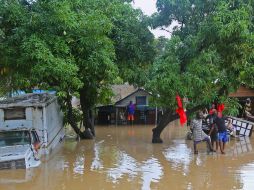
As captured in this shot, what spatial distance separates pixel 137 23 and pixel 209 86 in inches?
181

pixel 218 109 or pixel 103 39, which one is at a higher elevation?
pixel 103 39

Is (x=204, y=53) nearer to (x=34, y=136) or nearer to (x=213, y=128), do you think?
(x=213, y=128)

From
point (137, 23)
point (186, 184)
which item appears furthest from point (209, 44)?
point (186, 184)

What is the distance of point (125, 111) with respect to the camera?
98.7 ft

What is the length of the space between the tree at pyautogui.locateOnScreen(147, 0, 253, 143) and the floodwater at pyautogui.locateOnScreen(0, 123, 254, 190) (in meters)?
2.25

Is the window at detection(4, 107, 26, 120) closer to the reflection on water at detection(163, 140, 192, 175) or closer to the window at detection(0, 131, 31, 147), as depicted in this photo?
the window at detection(0, 131, 31, 147)

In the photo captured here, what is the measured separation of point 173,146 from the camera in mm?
17938

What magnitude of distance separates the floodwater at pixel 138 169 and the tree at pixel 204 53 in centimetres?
225

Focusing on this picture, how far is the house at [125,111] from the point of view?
2994cm

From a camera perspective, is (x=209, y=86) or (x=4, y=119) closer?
(x=4, y=119)

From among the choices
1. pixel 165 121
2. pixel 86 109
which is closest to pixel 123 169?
pixel 165 121

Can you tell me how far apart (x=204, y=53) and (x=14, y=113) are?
23.6 feet

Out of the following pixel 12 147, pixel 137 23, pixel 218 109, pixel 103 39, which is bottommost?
pixel 12 147

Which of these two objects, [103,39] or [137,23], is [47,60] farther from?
[137,23]
